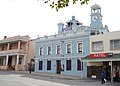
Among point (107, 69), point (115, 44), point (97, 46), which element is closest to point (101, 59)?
point (107, 69)

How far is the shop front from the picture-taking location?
2897cm

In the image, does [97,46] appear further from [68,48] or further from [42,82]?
[42,82]

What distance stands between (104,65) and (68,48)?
8.06 m

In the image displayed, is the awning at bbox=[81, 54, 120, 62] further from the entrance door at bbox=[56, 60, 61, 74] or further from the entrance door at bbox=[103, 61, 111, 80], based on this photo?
the entrance door at bbox=[56, 60, 61, 74]

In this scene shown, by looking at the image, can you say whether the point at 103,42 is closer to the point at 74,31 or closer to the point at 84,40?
the point at 84,40

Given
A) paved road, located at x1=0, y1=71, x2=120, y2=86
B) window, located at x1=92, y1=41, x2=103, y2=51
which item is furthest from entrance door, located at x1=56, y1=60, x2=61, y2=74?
paved road, located at x1=0, y1=71, x2=120, y2=86

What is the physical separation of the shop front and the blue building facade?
1.47 m

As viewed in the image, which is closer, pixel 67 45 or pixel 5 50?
pixel 67 45

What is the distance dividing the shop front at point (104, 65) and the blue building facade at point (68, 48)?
57.9 inches

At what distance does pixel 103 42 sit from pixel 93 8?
26.1 ft

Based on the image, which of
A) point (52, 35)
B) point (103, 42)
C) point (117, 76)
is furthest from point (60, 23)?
point (117, 76)

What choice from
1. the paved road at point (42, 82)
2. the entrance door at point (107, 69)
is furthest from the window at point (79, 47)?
the paved road at point (42, 82)

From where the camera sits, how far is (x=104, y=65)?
104ft

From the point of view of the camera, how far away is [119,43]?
30109 mm
